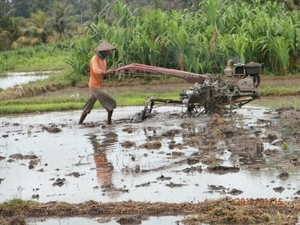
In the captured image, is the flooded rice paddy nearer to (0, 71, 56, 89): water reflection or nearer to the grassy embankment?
the grassy embankment

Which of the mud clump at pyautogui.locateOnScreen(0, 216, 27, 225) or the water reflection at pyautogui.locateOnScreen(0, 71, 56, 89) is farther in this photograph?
the water reflection at pyautogui.locateOnScreen(0, 71, 56, 89)

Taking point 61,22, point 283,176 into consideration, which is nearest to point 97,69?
point 283,176

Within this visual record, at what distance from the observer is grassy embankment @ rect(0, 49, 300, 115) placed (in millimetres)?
15977

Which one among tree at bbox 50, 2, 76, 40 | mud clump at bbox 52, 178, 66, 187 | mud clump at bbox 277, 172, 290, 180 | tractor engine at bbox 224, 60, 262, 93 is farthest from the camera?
tree at bbox 50, 2, 76, 40

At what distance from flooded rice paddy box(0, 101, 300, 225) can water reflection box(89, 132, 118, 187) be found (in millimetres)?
13

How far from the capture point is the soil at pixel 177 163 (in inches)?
252

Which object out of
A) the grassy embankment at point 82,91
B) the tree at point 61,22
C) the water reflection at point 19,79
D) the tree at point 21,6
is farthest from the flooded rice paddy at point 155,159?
the tree at point 21,6

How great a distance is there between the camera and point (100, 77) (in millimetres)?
12641

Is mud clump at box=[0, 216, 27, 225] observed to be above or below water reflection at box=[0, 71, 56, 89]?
above

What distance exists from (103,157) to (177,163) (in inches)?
51.6

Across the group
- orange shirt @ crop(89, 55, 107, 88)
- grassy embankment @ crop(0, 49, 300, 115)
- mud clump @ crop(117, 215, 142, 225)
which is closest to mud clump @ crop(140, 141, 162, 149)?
orange shirt @ crop(89, 55, 107, 88)

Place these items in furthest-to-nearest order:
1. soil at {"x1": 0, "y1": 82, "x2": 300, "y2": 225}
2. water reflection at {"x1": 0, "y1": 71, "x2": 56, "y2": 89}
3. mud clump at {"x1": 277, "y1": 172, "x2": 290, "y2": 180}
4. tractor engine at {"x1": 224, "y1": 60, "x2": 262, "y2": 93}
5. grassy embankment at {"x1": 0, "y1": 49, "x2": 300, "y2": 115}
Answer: water reflection at {"x1": 0, "y1": 71, "x2": 56, "y2": 89}, grassy embankment at {"x1": 0, "y1": 49, "x2": 300, "y2": 115}, tractor engine at {"x1": 224, "y1": 60, "x2": 262, "y2": 93}, mud clump at {"x1": 277, "y1": 172, "x2": 290, "y2": 180}, soil at {"x1": 0, "y1": 82, "x2": 300, "y2": 225}

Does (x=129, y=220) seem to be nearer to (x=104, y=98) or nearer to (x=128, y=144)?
(x=128, y=144)

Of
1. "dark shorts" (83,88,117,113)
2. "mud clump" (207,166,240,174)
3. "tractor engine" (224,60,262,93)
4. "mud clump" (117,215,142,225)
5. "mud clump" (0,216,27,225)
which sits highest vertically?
"tractor engine" (224,60,262,93)
